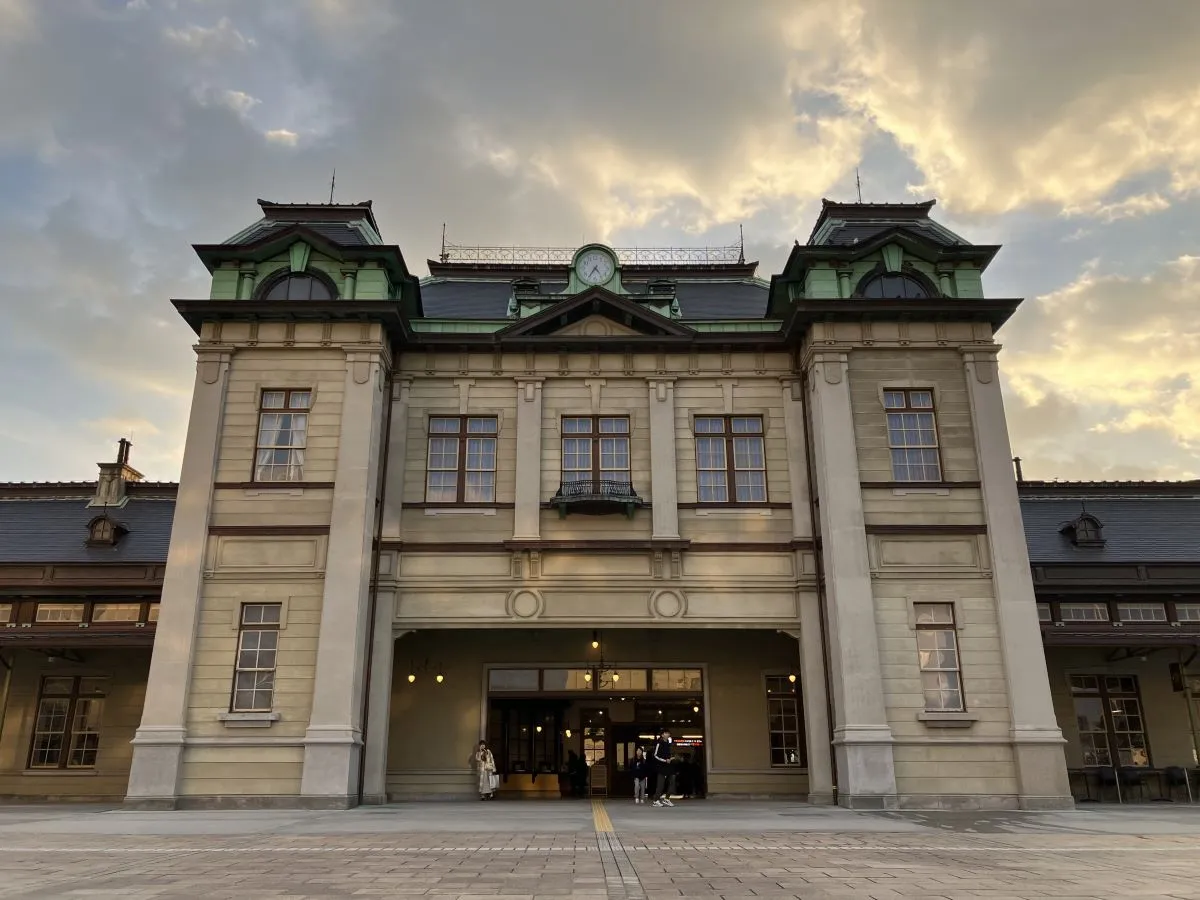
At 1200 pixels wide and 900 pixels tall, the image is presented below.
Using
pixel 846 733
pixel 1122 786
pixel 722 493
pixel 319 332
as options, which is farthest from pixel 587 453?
pixel 1122 786

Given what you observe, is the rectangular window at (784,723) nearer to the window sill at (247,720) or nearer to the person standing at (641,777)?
the person standing at (641,777)

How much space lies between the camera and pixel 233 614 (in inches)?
718

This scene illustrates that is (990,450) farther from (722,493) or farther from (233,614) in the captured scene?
(233,614)

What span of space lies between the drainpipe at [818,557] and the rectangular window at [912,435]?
5.77 feet

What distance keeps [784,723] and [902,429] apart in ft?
25.0

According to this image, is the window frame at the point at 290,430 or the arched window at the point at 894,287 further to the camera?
the arched window at the point at 894,287

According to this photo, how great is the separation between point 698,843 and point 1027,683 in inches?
380

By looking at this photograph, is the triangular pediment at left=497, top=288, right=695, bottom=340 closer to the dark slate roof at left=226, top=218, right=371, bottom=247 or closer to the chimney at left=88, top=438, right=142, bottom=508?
the dark slate roof at left=226, top=218, right=371, bottom=247

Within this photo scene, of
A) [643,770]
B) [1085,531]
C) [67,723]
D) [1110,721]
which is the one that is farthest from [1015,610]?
[67,723]

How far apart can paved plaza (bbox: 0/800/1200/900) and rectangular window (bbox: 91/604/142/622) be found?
612 cm

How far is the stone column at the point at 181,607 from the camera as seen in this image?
16.9 m

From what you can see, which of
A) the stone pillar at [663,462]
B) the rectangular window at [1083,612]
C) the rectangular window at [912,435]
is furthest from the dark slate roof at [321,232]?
the rectangular window at [1083,612]

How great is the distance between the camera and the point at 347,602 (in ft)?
59.2

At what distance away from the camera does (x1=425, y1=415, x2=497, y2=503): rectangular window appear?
20.2m
